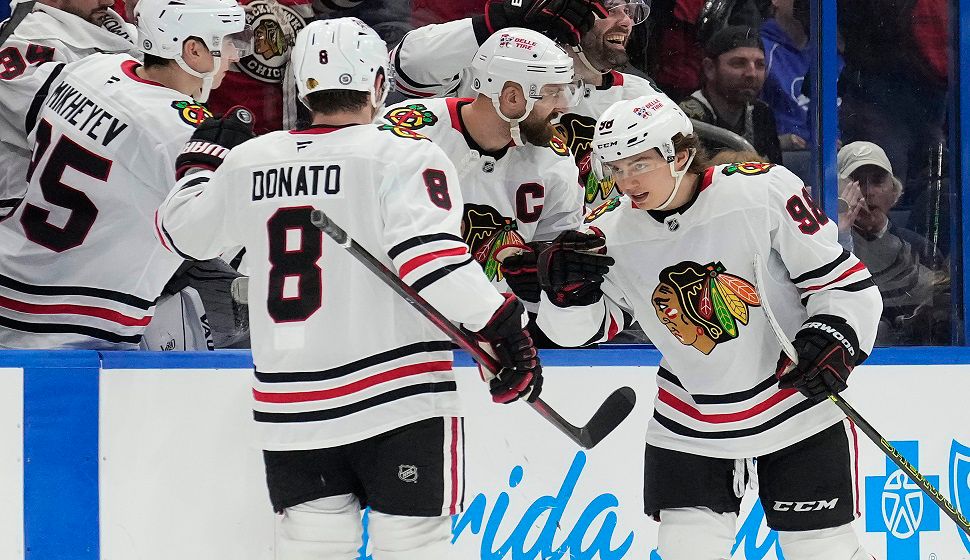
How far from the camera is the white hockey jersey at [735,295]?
2291 millimetres

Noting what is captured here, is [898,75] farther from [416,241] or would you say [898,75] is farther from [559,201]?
[416,241]

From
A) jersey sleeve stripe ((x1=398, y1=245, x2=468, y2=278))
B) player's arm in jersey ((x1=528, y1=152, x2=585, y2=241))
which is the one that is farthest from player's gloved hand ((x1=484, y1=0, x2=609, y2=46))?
jersey sleeve stripe ((x1=398, y1=245, x2=468, y2=278))

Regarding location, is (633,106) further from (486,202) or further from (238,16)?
(238,16)

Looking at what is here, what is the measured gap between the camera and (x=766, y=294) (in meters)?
2.34

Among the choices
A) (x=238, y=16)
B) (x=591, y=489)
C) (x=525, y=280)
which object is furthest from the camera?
(x=591, y=489)

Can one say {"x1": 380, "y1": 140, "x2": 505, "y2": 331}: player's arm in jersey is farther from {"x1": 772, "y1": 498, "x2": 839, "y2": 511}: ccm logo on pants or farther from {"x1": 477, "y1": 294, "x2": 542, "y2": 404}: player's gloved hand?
{"x1": 772, "y1": 498, "x2": 839, "y2": 511}: ccm logo on pants

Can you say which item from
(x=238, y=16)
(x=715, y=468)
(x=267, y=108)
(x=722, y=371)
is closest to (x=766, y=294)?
(x=722, y=371)

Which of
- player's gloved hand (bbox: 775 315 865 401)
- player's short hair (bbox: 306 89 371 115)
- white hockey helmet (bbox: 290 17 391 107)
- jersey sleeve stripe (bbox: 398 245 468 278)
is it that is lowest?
player's gloved hand (bbox: 775 315 865 401)

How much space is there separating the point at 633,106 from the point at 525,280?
0.43m

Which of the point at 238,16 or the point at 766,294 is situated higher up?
the point at 238,16

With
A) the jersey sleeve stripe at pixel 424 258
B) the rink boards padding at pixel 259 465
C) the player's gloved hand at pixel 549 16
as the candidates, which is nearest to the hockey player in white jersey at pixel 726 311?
the jersey sleeve stripe at pixel 424 258

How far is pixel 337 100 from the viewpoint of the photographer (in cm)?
215

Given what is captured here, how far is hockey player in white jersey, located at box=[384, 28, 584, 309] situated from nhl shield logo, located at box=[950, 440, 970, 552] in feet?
3.79

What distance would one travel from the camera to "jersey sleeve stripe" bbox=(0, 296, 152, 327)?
285cm
